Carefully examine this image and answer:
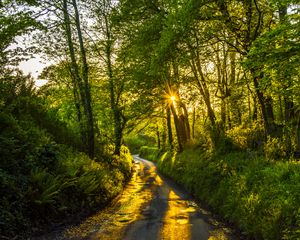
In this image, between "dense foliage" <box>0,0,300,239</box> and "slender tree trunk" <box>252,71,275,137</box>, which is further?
"slender tree trunk" <box>252,71,275,137</box>

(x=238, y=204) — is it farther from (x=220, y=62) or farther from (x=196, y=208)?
(x=220, y=62)

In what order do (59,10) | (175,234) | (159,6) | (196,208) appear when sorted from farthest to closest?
1. (59,10)
2. (159,6)
3. (196,208)
4. (175,234)

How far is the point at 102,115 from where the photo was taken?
27750 millimetres

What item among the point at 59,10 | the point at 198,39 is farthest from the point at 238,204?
the point at 59,10

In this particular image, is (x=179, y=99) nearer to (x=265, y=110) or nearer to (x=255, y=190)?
(x=265, y=110)

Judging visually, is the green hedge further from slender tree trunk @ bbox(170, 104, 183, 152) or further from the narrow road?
slender tree trunk @ bbox(170, 104, 183, 152)

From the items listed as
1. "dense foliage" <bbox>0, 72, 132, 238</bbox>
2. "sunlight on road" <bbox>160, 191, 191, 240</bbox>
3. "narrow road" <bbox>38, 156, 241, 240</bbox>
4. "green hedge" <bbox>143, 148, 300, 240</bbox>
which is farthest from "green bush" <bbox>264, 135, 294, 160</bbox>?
"dense foliage" <bbox>0, 72, 132, 238</bbox>

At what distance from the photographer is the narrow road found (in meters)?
8.91

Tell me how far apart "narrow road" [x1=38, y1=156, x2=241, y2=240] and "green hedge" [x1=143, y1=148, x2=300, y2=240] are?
2.17 feet

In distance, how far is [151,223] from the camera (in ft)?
34.3

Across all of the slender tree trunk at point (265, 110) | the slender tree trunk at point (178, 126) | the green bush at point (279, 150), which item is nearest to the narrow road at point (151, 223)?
the green bush at point (279, 150)

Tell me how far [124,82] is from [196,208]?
550 inches

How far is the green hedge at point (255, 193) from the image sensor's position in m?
7.51

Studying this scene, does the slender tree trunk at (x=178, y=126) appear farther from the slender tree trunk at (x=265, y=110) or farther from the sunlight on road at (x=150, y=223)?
the sunlight on road at (x=150, y=223)
